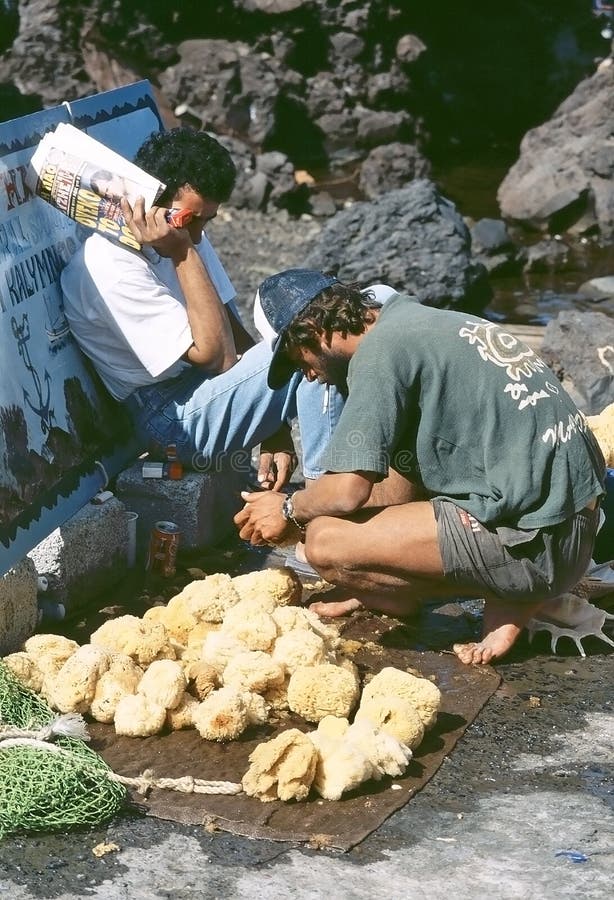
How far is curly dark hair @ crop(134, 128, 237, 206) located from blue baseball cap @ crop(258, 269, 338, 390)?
0.76 metres

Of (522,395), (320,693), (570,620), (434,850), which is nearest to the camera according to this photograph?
(434,850)

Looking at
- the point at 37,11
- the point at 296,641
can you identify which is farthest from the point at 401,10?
the point at 296,641

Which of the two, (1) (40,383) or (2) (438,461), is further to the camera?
(1) (40,383)

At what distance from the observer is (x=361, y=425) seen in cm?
412

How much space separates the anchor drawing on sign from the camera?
474cm

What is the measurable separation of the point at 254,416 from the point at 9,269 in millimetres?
1161

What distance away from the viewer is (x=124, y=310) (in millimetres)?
4980

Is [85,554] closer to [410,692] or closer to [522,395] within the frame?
[410,692]

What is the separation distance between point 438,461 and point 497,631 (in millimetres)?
695

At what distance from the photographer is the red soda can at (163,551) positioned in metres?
5.20

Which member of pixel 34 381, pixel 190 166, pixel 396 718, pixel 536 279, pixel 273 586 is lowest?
pixel 536 279

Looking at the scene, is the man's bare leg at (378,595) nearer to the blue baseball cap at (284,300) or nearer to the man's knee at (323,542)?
the man's knee at (323,542)

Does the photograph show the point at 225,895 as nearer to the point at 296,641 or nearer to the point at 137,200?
the point at 296,641

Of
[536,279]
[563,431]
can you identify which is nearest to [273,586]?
[563,431]
